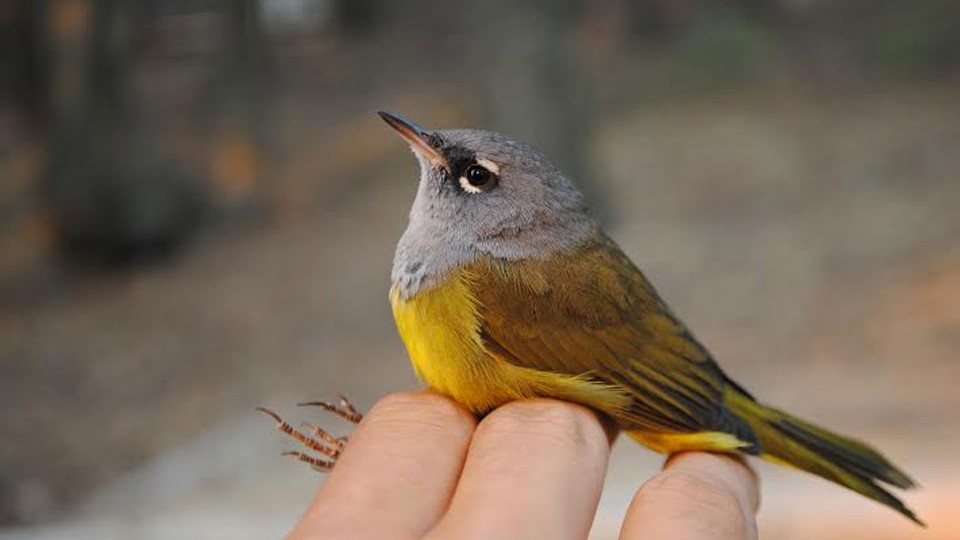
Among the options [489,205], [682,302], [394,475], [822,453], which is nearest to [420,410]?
[394,475]

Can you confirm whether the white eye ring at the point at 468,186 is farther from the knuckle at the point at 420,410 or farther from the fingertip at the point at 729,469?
the fingertip at the point at 729,469

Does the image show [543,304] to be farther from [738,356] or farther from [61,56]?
[61,56]

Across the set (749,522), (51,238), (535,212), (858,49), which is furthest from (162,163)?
(749,522)

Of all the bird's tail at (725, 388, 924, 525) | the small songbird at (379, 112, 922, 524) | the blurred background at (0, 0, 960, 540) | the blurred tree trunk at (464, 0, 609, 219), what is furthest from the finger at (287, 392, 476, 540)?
the blurred tree trunk at (464, 0, 609, 219)

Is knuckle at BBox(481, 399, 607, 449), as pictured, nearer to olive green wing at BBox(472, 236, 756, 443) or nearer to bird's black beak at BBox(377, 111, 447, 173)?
olive green wing at BBox(472, 236, 756, 443)

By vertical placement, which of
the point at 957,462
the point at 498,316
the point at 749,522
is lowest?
the point at 957,462

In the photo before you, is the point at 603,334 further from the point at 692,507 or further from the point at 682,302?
the point at 682,302
